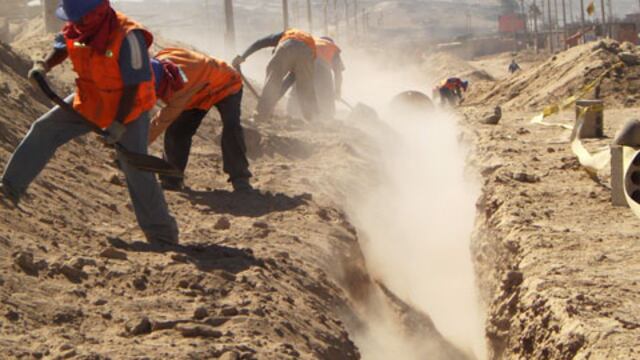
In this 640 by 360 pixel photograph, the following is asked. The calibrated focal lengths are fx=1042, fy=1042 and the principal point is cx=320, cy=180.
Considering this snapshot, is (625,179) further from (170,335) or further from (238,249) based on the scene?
(170,335)

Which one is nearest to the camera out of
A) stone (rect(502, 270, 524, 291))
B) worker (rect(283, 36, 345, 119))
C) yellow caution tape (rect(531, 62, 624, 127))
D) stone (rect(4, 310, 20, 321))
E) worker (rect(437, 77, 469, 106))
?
stone (rect(4, 310, 20, 321))

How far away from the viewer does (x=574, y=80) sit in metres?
19.1

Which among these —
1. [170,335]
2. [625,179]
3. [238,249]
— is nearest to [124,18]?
[238,249]

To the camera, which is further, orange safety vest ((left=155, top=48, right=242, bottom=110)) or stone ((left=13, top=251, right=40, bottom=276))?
orange safety vest ((left=155, top=48, right=242, bottom=110))

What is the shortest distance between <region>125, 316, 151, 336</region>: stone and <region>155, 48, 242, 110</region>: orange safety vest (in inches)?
126

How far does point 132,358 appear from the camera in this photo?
4.24 m

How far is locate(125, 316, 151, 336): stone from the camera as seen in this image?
4617 millimetres

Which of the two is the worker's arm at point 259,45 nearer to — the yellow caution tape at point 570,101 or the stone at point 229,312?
the yellow caution tape at point 570,101

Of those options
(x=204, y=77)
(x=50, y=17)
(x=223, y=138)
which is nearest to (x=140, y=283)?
(x=204, y=77)

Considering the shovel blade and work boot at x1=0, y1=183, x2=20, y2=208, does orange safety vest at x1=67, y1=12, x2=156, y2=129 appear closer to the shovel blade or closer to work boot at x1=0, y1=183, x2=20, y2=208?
the shovel blade

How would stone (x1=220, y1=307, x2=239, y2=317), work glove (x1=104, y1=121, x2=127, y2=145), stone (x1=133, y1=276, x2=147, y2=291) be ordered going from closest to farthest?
stone (x1=220, y1=307, x2=239, y2=317), stone (x1=133, y1=276, x2=147, y2=291), work glove (x1=104, y1=121, x2=127, y2=145)

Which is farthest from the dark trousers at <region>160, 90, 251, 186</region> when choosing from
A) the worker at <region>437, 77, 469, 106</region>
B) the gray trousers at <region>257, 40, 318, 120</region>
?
the worker at <region>437, 77, 469, 106</region>

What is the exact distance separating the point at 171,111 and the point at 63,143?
5.47 ft

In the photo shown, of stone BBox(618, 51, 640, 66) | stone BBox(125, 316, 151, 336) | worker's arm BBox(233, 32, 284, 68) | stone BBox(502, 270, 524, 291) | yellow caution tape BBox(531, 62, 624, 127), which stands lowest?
yellow caution tape BBox(531, 62, 624, 127)
